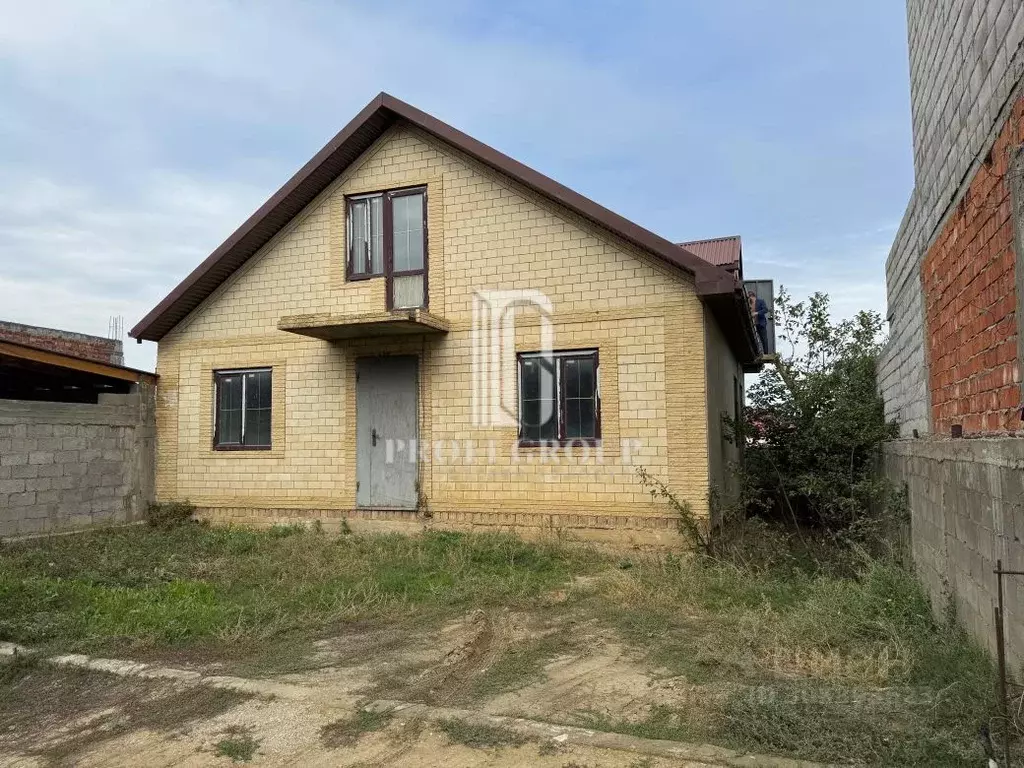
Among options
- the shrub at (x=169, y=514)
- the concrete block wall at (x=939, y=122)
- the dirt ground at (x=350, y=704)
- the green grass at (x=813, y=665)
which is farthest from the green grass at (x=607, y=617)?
the concrete block wall at (x=939, y=122)

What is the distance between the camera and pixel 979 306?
188 inches

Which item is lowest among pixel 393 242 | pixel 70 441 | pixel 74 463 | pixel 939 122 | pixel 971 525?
pixel 971 525

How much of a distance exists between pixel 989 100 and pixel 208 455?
38.3 ft

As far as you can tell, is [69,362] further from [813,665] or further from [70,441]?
[813,665]

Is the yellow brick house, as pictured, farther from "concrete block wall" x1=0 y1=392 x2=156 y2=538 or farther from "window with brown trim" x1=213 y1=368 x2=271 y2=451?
"concrete block wall" x1=0 y1=392 x2=156 y2=538

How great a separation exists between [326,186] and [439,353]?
11.2 feet

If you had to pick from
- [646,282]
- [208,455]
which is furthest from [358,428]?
[646,282]

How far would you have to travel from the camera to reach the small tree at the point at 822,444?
9.55m

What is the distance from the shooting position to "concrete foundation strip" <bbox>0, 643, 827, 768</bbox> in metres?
3.73

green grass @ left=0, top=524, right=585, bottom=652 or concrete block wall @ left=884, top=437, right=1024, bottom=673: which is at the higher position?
concrete block wall @ left=884, top=437, right=1024, bottom=673

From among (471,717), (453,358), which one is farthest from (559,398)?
(471,717)

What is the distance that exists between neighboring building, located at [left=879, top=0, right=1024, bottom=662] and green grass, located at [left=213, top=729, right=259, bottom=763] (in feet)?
12.9
